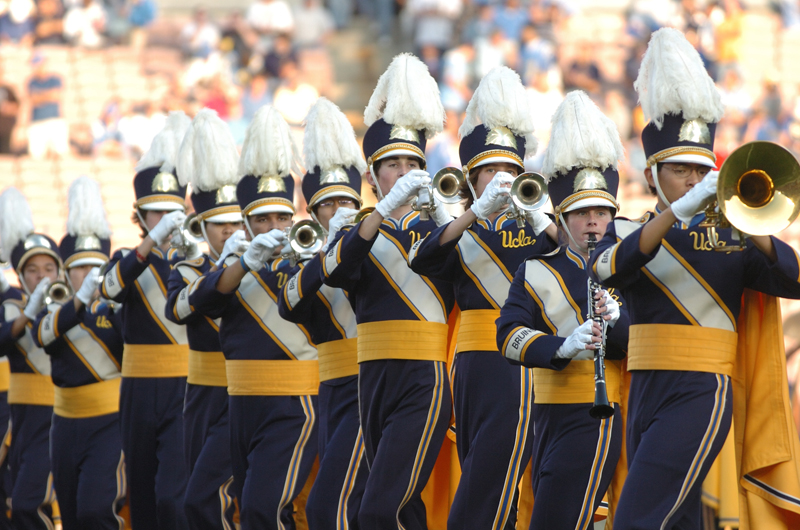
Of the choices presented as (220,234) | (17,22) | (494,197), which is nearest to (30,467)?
(220,234)

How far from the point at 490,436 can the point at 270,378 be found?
1.79m

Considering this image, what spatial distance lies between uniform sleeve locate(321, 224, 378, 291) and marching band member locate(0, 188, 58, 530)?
13.8 ft

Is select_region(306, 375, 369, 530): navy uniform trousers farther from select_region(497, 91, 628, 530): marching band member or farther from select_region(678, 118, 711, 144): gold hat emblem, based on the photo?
select_region(678, 118, 711, 144): gold hat emblem

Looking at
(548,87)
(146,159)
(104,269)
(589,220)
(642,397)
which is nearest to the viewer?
(642,397)

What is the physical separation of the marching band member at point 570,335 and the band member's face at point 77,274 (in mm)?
4957

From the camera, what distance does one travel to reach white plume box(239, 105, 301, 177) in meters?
8.21

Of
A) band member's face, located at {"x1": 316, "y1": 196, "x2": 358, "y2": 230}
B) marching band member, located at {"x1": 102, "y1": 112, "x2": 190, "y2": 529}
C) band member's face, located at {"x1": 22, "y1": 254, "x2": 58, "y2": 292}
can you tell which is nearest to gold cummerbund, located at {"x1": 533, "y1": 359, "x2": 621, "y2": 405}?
band member's face, located at {"x1": 316, "y1": 196, "x2": 358, "y2": 230}

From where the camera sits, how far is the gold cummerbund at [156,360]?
880cm

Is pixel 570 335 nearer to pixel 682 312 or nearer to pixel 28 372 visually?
pixel 682 312

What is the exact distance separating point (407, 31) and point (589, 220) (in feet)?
Answer: 47.9

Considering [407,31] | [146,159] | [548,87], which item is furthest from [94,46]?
[146,159]

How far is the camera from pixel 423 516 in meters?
6.41

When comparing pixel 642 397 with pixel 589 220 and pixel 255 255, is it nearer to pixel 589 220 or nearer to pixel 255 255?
pixel 589 220

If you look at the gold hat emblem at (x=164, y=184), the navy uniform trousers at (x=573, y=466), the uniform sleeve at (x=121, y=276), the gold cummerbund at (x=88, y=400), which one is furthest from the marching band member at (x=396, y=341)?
the gold cummerbund at (x=88, y=400)
